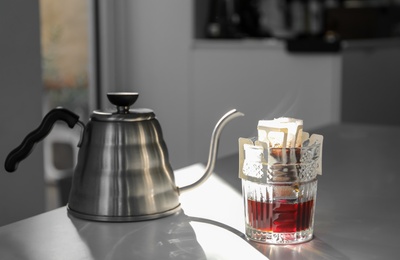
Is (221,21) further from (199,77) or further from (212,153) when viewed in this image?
(212,153)

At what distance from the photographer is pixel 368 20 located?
4.39 metres

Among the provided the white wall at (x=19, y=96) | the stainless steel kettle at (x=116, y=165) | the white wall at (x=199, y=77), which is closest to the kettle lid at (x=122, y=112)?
the stainless steel kettle at (x=116, y=165)

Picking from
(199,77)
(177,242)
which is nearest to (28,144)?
(177,242)

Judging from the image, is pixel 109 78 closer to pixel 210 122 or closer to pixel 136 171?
A: pixel 210 122

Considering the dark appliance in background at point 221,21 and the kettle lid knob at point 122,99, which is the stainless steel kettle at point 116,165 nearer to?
the kettle lid knob at point 122,99

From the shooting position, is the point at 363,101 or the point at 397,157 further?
the point at 363,101

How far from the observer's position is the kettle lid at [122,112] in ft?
2.91

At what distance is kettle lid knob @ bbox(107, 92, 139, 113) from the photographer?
0.88 metres

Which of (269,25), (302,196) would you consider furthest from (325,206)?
(269,25)

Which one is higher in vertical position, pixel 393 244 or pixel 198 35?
pixel 198 35

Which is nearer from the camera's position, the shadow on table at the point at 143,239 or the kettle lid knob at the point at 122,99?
the shadow on table at the point at 143,239

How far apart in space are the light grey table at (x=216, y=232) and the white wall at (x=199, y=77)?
211cm

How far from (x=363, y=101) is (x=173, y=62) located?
106 cm

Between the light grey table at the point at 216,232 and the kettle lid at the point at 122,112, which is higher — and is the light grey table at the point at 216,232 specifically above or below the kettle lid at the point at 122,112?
below
